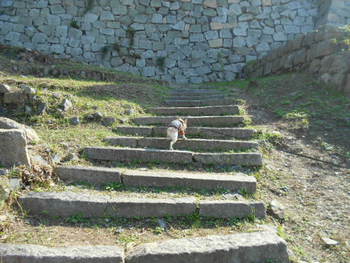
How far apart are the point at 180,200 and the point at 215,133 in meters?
2.04

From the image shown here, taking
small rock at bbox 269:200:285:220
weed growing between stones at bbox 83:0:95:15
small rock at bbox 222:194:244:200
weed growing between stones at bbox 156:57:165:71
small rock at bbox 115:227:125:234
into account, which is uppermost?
weed growing between stones at bbox 83:0:95:15

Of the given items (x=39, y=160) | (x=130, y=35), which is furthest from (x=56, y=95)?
(x=130, y=35)

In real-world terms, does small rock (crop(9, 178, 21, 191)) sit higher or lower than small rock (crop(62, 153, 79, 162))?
lower

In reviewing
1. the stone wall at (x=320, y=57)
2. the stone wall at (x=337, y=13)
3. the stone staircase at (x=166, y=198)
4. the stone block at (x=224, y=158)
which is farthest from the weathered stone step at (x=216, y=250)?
the stone wall at (x=337, y=13)

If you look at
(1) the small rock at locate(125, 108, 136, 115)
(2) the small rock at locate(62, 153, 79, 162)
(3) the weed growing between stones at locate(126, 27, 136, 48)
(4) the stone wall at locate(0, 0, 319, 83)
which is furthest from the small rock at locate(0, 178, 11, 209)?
(3) the weed growing between stones at locate(126, 27, 136, 48)

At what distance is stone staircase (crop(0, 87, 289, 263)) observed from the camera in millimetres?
2301

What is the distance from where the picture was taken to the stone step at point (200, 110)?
18.7ft

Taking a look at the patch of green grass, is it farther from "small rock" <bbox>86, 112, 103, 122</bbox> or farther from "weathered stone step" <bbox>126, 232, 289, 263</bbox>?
"small rock" <bbox>86, 112, 103, 122</bbox>

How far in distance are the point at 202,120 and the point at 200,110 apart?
1.82 ft

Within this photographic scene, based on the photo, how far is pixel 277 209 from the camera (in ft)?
10.0

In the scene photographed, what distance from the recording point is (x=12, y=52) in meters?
8.39

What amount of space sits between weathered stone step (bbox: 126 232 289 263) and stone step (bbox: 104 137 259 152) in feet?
6.05

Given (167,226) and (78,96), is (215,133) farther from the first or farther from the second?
(78,96)

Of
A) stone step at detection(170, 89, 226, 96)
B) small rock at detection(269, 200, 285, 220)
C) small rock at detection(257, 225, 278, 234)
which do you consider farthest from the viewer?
stone step at detection(170, 89, 226, 96)
